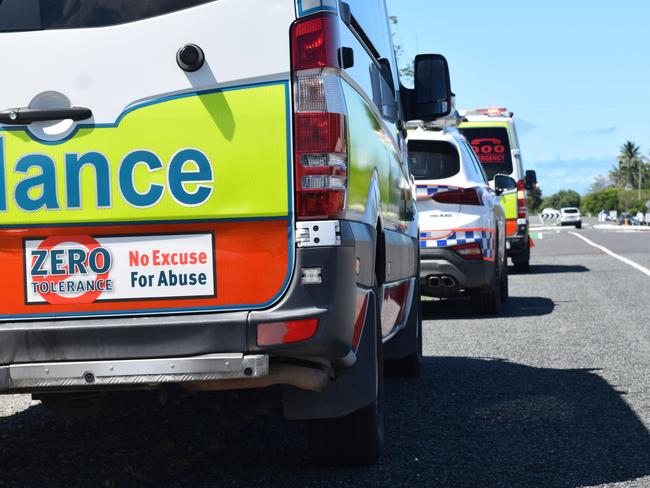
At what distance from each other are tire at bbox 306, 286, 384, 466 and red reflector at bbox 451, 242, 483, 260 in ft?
21.2

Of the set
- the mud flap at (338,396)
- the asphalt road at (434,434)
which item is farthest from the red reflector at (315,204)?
the asphalt road at (434,434)

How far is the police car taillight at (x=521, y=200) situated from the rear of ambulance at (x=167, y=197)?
602 inches

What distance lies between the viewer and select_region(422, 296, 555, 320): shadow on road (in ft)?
41.2

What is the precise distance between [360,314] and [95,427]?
2.32 m

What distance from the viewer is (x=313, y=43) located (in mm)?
4191

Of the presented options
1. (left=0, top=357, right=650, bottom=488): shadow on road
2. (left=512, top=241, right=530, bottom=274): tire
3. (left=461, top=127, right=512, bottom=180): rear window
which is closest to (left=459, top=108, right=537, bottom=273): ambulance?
(left=461, top=127, right=512, bottom=180): rear window

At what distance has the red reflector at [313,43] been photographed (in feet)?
13.7

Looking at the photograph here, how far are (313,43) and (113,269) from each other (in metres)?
1.02

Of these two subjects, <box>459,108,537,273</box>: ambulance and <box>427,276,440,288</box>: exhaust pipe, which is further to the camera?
<box>459,108,537,273</box>: ambulance

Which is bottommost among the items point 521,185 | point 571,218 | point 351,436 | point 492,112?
point 571,218

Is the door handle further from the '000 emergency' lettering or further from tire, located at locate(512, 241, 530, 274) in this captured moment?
tire, located at locate(512, 241, 530, 274)

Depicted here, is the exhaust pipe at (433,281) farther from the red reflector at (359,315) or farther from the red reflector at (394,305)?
the red reflector at (359,315)

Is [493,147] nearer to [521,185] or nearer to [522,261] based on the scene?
[521,185]

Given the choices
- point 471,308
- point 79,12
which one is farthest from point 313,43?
point 471,308
